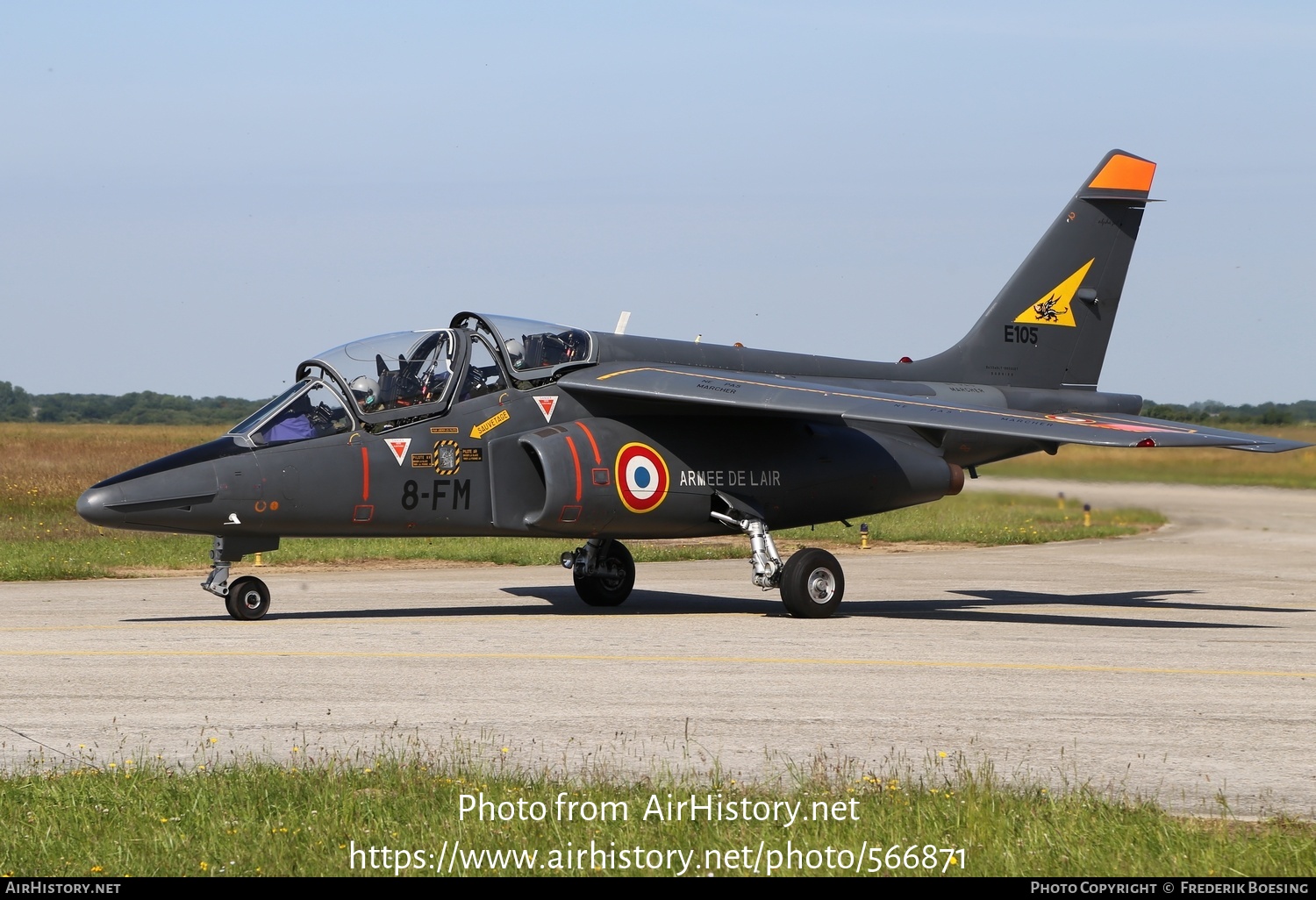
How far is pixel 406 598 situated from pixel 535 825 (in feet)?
40.6

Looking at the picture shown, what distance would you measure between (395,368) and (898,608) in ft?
24.5

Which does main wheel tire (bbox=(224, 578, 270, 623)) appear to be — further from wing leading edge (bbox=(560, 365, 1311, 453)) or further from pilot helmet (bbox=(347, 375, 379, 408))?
wing leading edge (bbox=(560, 365, 1311, 453))

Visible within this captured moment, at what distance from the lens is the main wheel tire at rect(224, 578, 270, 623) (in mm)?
15375

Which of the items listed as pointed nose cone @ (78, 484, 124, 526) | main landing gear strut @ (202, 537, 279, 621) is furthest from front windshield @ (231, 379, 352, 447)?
pointed nose cone @ (78, 484, 124, 526)

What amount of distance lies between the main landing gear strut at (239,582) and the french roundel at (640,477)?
3.85 metres

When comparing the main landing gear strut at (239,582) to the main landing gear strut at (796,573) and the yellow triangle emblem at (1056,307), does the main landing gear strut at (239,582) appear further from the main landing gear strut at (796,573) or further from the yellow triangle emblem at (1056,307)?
the yellow triangle emblem at (1056,307)

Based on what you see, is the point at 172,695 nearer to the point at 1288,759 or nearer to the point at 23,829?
the point at 23,829

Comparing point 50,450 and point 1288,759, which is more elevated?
point 1288,759

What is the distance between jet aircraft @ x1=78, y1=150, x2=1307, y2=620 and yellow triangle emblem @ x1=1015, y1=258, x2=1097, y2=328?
8.11 ft

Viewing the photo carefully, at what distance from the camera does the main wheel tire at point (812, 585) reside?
53.5 ft

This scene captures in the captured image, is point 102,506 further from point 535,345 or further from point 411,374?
point 535,345

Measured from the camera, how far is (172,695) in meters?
10.8

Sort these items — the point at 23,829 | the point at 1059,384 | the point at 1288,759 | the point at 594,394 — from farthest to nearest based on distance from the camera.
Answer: the point at 1059,384 < the point at 594,394 < the point at 1288,759 < the point at 23,829

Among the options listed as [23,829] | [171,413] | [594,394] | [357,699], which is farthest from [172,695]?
[171,413]
